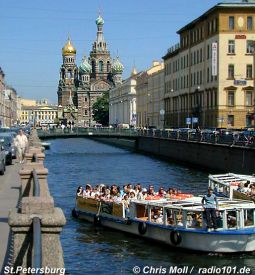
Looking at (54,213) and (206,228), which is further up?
(54,213)

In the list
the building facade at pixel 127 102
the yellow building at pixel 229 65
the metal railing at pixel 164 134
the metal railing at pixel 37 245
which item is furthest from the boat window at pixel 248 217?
the building facade at pixel 127 102

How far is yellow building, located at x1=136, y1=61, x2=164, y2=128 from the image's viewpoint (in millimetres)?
128863

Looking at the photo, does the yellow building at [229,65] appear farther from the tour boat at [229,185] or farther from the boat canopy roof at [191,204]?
the boat canopy roof at [191,204]

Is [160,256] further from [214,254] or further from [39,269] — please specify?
[39,269]

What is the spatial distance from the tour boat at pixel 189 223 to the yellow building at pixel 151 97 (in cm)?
9514

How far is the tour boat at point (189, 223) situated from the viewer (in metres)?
23.8

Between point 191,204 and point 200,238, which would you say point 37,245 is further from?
point 191,204

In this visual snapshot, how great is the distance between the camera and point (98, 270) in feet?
68.2

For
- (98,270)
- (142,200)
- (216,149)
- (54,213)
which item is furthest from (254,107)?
(54,213)

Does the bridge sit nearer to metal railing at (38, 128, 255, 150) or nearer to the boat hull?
metal railing at (38, 128, 255, 150)

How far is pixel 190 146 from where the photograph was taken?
70750 mm

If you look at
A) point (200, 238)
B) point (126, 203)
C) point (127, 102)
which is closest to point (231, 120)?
point (126, 203)

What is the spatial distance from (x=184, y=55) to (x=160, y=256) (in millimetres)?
81631

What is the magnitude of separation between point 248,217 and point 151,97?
383 ft
